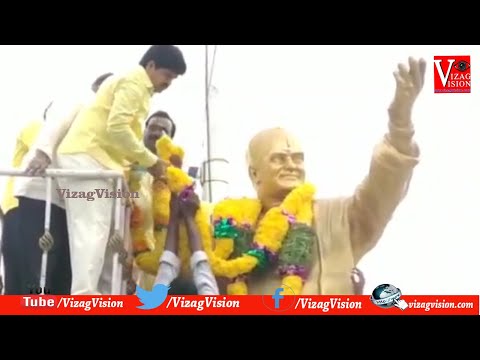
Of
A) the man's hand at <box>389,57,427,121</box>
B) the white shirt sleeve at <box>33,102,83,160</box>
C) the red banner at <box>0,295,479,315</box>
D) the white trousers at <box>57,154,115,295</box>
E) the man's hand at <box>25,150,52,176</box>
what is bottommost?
the red banner at <box>0,295,479,315</box>

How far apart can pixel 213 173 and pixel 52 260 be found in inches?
34.5

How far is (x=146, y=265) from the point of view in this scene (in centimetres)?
437

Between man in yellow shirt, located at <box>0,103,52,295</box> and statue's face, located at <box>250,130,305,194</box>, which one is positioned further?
statue's face, located at <box>250,130,305,194</box>

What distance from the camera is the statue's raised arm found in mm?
4375

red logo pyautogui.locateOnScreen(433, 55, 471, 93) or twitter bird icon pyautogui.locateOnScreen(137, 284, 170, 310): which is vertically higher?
red logo pyautogui.locateOnScreen(433, 55, 471, 93)

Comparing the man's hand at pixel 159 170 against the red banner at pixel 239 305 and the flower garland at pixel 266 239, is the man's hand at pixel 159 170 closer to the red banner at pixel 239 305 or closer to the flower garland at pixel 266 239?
the flower garland at pixel 266 239

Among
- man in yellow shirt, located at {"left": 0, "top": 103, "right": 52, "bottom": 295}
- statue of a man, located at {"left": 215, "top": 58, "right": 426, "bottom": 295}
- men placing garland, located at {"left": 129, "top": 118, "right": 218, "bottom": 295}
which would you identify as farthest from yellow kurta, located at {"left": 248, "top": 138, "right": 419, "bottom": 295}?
man in yellow shirt, located at {"left": 0, "top": 103, "right": 52, "bottom": 295}

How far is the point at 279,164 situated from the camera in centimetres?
448

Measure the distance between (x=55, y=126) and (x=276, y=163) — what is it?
1.07m

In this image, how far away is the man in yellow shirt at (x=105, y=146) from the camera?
418 centimetres

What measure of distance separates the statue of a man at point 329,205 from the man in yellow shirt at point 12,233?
0.93 meters

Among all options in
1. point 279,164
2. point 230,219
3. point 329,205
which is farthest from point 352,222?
point 230,219

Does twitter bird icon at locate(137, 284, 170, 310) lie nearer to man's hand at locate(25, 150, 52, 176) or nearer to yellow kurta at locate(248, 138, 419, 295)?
yellow kurta at locate(248, 138, 419, 295)

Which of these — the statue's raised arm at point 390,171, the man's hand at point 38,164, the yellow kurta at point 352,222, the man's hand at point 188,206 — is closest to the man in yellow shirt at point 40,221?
the man's hand at point 38,164
